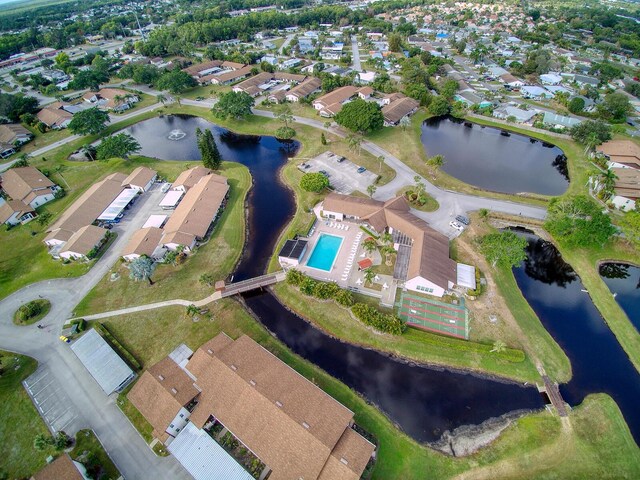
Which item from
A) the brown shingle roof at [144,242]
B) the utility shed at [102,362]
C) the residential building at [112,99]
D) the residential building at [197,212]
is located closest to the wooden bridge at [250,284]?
the residential building at [197,212]

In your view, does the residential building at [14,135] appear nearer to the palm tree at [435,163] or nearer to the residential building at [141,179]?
the residential building at [141,179]

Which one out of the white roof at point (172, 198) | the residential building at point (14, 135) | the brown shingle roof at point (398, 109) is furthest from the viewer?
the residential building at point (14, 135)

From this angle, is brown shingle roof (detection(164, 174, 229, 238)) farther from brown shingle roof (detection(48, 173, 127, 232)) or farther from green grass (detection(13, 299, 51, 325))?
green grass (detection(13, 299, 51, 325))

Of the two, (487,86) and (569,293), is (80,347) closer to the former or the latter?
(569,293)

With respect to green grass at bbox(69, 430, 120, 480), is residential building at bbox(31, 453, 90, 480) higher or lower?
higher

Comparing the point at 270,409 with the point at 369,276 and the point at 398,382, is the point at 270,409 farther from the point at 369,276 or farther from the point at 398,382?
the point at 369,276

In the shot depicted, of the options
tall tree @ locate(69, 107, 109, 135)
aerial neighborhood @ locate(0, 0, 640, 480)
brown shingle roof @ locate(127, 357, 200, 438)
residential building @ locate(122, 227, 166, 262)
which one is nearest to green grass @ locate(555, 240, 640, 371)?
aerial neighborhood @ locate(0, 0, 640, 480)
